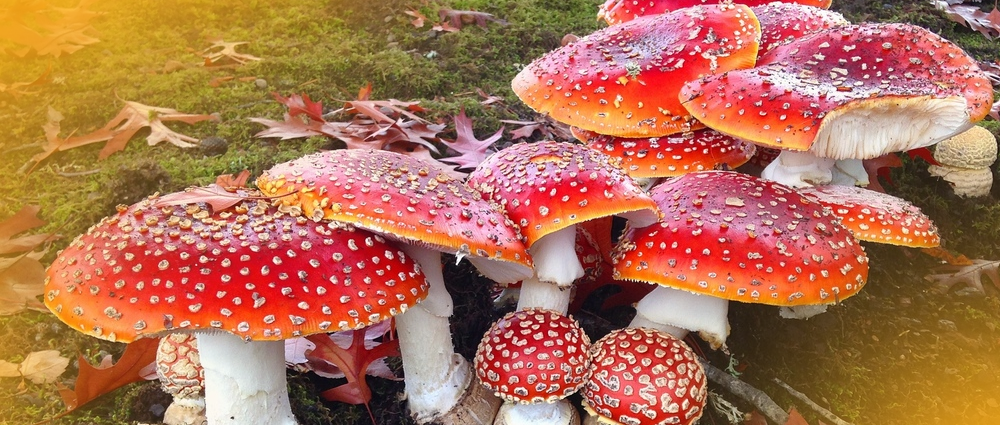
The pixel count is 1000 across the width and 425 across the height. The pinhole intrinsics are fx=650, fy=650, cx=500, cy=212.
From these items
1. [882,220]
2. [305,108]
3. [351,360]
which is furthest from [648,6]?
[351,360]

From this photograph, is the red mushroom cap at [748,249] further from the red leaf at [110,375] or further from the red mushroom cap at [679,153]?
the red leaf at [110,375]

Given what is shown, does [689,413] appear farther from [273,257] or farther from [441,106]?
[441,106]

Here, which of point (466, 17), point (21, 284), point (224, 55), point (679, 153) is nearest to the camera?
point (679, 153)

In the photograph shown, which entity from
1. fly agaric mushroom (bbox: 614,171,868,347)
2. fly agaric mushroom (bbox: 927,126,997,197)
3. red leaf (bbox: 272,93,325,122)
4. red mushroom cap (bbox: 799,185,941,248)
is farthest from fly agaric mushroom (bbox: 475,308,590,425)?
fly agaric mushroom (bbox: 927,126,997,197)

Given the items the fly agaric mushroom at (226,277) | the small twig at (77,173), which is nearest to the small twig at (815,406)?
the fly agaric mushroom at (226,277)

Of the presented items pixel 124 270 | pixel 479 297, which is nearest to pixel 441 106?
pixel 479 297

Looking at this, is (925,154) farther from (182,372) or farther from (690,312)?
(182,372)
